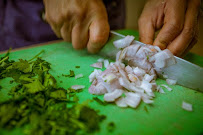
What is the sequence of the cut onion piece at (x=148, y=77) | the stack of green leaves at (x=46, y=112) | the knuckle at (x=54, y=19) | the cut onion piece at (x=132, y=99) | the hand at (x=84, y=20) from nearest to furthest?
the stack of green leaves at (x=46, y=112), the cut onion piece at (x=132, y=99), the cut onion piece at (x=148, y=77), the hand at (x=84, y=20), the knuckle at (x=54, y=19)

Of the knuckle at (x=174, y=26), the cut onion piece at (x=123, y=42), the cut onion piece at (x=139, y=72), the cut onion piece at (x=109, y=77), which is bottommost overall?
the cut onion piece at (x=139, y=72)

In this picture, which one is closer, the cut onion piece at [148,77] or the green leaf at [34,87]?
the green leaf at [34,87]

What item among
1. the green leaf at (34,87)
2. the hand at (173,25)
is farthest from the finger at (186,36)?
the green leaf at (34,87)

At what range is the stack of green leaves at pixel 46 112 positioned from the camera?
0.89 metres

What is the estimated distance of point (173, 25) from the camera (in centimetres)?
142

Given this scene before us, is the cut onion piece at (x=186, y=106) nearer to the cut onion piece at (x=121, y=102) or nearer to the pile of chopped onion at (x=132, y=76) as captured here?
the pile of chopped onion at (x=132, y=76)

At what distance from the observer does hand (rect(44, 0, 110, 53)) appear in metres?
1.56

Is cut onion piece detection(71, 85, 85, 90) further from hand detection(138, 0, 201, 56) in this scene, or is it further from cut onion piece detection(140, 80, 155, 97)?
hand detection(138, 0, 201, 56)

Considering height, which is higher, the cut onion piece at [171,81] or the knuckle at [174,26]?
the knuckle at [174,26]

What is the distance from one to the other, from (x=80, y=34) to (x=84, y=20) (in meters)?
0.14

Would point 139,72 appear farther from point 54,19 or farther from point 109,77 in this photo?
point 54,19

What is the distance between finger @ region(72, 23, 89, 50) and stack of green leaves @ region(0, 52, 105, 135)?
0.60m

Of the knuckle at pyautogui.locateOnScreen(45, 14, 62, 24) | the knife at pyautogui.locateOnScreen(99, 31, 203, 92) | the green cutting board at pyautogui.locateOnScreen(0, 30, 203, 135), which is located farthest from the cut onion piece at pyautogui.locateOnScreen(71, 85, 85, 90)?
the knuckle at pyautogui.locateOnScreen(45, 14, 62, 24)

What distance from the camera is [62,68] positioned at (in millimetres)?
1574
